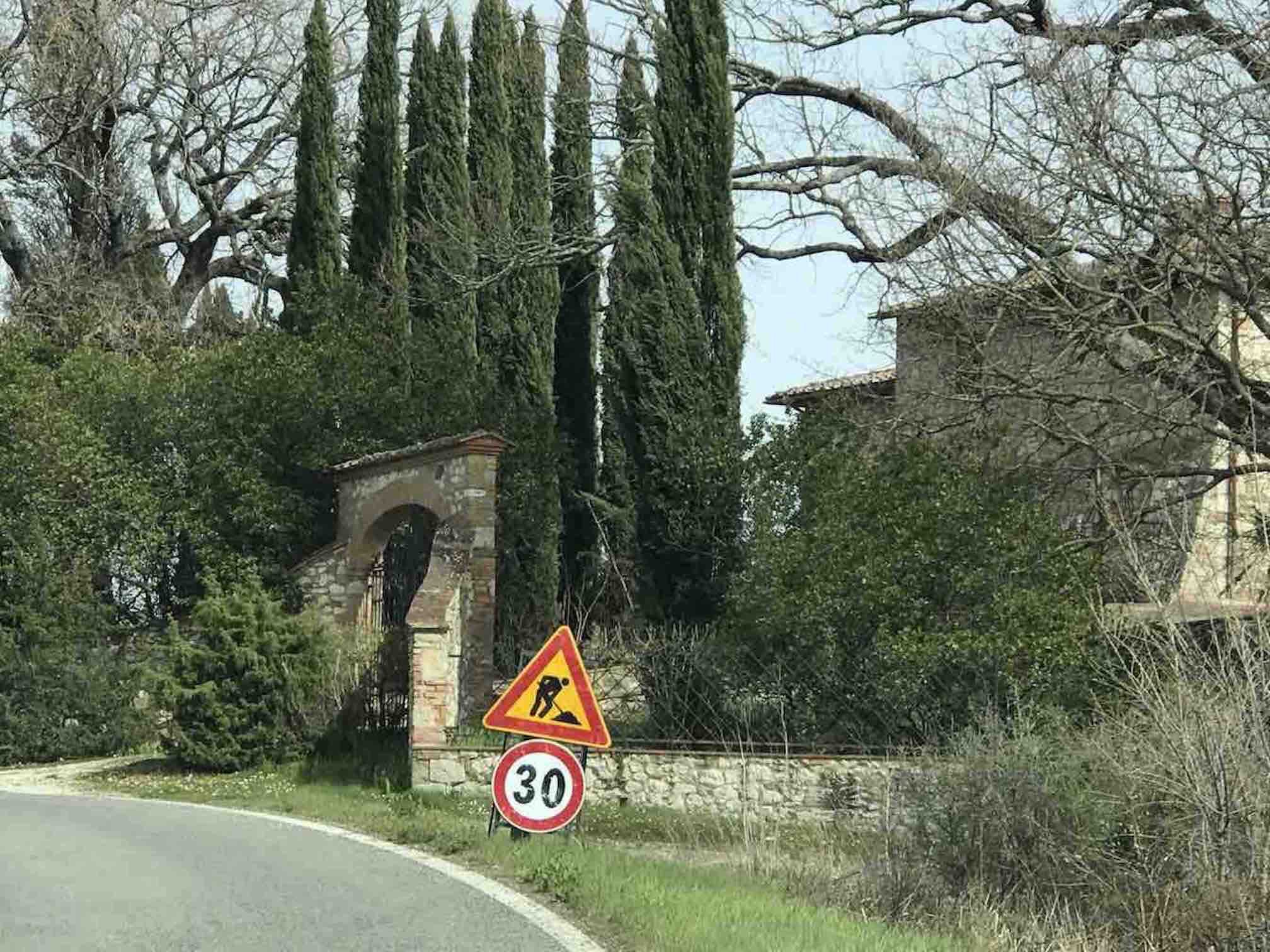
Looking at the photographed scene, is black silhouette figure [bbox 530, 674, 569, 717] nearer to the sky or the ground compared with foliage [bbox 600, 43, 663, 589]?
nearer to the ground

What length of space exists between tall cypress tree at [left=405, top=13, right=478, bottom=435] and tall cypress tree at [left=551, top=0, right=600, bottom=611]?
1806 millimetres

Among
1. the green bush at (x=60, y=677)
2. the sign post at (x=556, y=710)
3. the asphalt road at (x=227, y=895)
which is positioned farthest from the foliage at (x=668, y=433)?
the sign post at (x=556, y=710)

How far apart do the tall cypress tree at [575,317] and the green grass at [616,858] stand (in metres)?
9.48

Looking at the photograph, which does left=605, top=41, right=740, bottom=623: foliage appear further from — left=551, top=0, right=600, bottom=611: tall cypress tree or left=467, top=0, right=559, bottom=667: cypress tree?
left=551, top=0, right=600, bottom=611: tall cypress tree

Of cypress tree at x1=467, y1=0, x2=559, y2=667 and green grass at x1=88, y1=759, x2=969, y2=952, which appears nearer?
green grass at x1=88, y1=759, x2=969, y2=952

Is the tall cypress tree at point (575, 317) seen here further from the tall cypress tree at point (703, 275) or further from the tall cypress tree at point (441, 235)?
the tall cypress tree at point (703, 275)

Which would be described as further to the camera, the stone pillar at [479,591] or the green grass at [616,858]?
the stone pillar at [479,591]

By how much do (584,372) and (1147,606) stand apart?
14789 mm

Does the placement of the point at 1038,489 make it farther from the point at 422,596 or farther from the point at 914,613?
the point at 422,596

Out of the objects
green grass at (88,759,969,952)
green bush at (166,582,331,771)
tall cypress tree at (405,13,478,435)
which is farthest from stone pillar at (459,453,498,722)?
tall cypress tree at (405,13,478,435)

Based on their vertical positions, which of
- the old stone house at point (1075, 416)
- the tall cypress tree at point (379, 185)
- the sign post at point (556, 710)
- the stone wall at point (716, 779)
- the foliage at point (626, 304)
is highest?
the tall cypress tree at point (379, 185)

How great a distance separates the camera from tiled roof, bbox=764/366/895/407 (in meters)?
27.9

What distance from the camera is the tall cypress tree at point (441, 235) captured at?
90.9ft

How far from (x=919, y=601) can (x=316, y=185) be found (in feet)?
57.7
